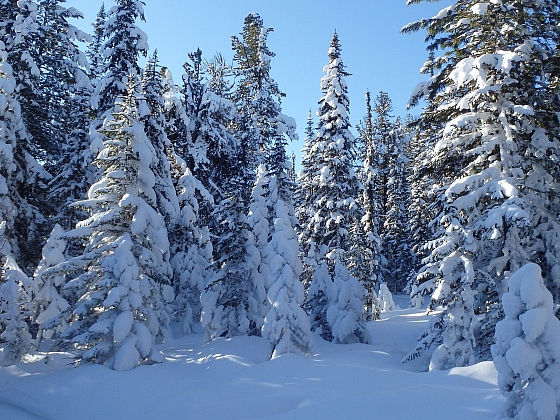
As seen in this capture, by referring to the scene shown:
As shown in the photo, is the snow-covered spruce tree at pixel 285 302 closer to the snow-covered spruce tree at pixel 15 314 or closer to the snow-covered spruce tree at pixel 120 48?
the snow-covered spruce tree at pixel 15 314

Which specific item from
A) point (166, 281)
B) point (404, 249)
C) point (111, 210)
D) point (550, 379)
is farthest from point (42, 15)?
point (404, 249)

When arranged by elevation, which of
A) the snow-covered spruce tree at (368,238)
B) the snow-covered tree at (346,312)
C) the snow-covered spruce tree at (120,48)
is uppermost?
the snow-covered spruce tree at (120,48)

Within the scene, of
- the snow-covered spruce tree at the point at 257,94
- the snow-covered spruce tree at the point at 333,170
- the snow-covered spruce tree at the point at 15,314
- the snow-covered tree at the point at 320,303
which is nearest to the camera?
the snow-covered spruce tree at the point at 15,314

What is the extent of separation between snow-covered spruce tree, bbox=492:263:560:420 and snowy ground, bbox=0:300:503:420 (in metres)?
0.83

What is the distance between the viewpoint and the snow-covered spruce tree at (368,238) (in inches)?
825

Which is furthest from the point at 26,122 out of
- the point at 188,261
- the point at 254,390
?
the point at 254,390

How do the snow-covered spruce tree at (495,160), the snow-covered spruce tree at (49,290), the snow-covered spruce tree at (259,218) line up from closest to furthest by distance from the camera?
the snow-covered spruce tree at (495,160), the snow-covered spruce tree at (49,290), the snow-covered spruce tree at (259,218)

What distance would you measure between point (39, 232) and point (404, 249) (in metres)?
33.9

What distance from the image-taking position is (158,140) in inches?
715

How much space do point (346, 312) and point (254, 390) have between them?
660 cm

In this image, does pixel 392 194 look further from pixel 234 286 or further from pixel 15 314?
pixel 15 314

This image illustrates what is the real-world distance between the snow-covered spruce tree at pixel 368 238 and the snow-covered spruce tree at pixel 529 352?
14.2m

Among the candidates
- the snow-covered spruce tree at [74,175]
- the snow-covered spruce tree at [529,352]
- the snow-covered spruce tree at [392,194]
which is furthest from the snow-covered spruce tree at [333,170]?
the snow-covered spruce tree at [392,194]

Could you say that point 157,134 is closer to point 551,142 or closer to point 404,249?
point 551,142
